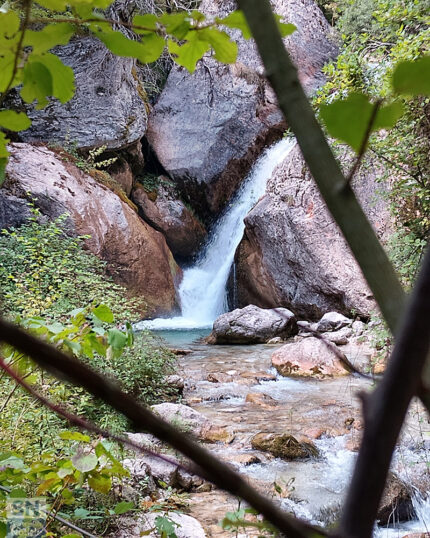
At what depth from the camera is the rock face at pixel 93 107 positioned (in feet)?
29.2

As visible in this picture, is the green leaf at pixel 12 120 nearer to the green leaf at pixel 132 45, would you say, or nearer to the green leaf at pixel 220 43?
the green leaf at pixel 132 45

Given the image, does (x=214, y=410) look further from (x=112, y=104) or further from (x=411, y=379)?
(x=112, y=104)

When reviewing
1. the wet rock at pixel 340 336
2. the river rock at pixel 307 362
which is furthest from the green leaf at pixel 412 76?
the wet rock at pixel 340 336

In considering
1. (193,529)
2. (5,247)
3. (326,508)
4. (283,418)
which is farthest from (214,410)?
(5,247)

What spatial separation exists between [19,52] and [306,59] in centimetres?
1445

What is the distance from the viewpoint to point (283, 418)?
13.4 ft

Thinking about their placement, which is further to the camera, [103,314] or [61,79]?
[103,314]

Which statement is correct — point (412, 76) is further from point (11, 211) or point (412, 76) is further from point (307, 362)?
point (11, 211)

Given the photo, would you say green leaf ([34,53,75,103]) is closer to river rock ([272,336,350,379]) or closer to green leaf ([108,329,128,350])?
green leaf ([108,329,128,350])

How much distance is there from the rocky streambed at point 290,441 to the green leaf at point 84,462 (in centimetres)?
39

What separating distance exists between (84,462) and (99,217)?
7633 mm

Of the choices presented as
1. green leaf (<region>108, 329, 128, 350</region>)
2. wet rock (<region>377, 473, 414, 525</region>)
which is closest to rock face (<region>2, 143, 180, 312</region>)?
wet rock (<region>377, 473, 414, 525</region>)

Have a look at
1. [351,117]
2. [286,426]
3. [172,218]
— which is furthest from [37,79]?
[172,218]

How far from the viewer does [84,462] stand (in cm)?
111
